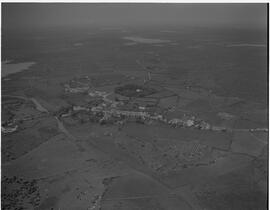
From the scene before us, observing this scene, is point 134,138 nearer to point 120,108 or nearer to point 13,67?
point 120,108

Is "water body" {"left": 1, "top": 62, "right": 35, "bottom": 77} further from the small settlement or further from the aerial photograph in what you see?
the small settlement

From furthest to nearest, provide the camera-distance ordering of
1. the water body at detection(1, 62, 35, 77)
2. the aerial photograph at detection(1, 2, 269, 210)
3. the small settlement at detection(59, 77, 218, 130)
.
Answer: the water body at detection(1, 62, 35, 77), the small settlement at detection(59, 77, 218, 130), the aerial photograph at detection(1, 2, 269, 210)

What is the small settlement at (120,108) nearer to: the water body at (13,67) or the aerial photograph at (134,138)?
the aerial photograph at (134,138)

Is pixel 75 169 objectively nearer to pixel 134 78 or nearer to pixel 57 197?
pixel 57 197

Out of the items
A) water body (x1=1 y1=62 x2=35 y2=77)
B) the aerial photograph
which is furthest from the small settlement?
water body (x1=1 y1=62 x2=35 y2=77)

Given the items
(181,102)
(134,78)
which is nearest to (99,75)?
(134,78)

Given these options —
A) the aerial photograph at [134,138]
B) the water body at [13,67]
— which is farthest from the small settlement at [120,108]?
the water body at [13,67]

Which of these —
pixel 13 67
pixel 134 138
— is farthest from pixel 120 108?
pixel 13 67

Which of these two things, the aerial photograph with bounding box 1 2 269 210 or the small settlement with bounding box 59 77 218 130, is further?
the small settlement with bounding box 59 77 218 130
